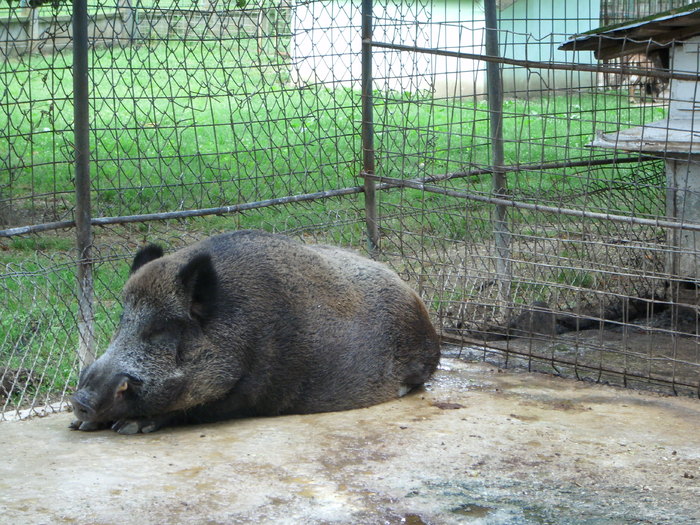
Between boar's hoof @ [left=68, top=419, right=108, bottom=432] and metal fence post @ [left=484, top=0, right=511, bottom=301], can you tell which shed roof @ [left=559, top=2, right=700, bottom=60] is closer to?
metal fence post @ [left=484, top=0, right=511, bottom=301]

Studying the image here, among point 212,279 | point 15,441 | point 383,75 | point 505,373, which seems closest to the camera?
point 15,441

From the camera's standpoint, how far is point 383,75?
791 cm

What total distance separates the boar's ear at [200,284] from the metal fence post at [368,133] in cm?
250

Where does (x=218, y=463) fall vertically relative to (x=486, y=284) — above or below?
below

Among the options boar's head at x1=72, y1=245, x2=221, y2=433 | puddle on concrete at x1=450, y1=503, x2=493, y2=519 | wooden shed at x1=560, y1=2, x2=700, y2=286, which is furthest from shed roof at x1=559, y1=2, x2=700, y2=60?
puddle on concrete at x1=450, y1=503, x2=493, y2=519

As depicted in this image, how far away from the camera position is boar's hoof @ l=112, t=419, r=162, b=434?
5062mm

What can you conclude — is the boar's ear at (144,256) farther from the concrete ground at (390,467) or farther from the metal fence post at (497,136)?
the metal fence post at (497,136)

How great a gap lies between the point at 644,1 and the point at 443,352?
498 cm

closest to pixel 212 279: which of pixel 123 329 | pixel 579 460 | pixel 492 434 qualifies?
pixel 123 329

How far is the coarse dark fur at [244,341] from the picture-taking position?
16.7 feet

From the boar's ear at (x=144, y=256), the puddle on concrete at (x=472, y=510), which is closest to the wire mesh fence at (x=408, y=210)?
the boar's ear at (x=144, y=256)

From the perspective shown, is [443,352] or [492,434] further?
[443,352]

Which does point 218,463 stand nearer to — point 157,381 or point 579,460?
point 157,381

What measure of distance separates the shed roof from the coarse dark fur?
2.53m
